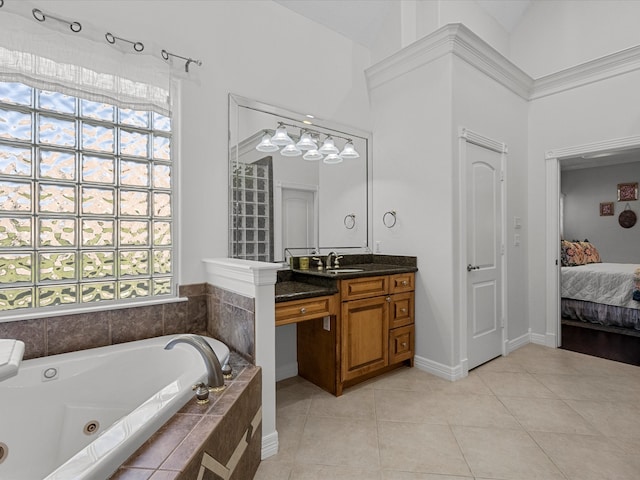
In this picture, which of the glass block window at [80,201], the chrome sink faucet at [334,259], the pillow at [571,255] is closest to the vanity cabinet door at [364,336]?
the chrome sink faucet at [334,259]

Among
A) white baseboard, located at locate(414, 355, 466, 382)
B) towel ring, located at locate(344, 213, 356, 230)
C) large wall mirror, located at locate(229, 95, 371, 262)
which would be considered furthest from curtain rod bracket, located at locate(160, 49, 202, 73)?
white baseboard, located at locate(414, 355, 466, 382)

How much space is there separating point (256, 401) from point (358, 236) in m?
1.96

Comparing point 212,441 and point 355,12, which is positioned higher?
point 355,12

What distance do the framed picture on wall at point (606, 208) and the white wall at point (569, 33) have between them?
393cm

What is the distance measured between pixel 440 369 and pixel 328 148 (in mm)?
2129

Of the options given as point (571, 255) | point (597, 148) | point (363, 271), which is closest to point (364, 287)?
point (363, 271)

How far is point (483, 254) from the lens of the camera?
3.07 meters

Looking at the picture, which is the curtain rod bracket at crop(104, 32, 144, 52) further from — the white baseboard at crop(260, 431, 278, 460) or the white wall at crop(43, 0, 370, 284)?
the white baseboard at crop(260, 431, 278, 460)

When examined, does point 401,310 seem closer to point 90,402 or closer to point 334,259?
point 334,259

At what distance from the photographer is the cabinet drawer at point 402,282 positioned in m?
2.80

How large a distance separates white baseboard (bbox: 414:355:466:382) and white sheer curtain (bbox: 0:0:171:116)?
2773 mm

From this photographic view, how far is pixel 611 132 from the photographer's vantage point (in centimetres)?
311

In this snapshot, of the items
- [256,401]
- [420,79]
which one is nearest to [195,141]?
[256,401]

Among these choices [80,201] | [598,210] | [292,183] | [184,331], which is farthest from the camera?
[598,210]
